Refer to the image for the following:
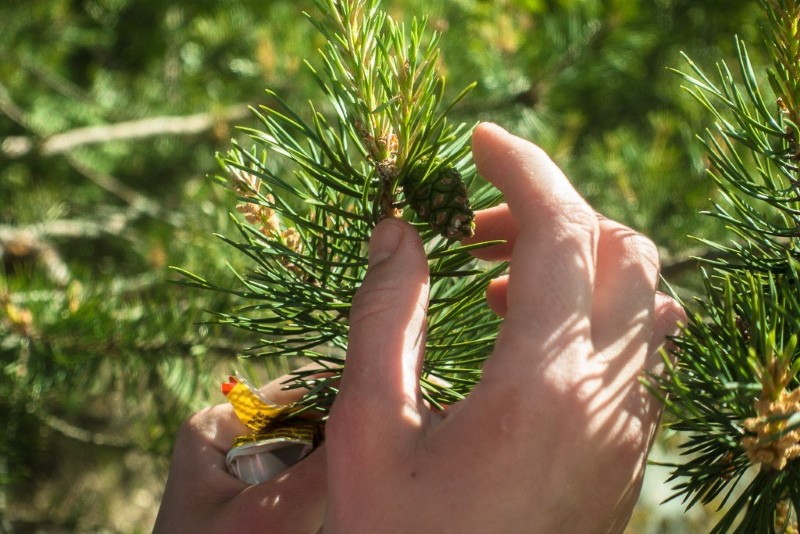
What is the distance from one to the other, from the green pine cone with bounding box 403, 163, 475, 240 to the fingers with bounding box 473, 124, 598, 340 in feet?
0.07

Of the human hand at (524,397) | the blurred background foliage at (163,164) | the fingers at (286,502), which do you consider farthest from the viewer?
the blurred background foliage at (163,164)

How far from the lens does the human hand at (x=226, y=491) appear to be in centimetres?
51

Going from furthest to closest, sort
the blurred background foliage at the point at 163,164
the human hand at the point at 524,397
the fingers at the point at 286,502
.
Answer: the blurred background foliage at the point at 163,164 → the fingers at the point at 286,502 → the human hand at the point at 524,397

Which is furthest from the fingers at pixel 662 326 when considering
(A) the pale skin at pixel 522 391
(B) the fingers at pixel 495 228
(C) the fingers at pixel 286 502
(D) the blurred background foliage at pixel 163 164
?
(D) the blurred background foliage at pixel 163 164

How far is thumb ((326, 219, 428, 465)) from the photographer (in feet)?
1.32

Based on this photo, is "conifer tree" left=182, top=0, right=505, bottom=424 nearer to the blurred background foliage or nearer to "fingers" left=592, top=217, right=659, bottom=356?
"fingers" left=592, top=217, right=659, bottom=356

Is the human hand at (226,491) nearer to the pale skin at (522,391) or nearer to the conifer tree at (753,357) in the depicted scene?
the pale skin at (522,391)

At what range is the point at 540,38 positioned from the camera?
145 cm

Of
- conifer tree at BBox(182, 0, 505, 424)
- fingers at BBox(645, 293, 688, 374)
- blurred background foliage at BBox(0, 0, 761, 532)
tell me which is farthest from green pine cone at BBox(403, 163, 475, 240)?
blurred background foliage at BBox(0, 0, 761, 532)

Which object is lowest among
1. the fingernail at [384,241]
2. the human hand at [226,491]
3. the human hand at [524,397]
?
the human hand at [226,491]

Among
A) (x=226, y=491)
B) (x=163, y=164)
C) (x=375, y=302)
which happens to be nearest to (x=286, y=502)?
(x=226, y=491)

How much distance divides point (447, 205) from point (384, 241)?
0.04m

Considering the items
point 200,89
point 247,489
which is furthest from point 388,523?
point 200,89

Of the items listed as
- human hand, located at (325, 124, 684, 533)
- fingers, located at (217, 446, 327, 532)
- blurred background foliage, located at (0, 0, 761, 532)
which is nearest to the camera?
human hand, located at (325, 124, 684, 533)
